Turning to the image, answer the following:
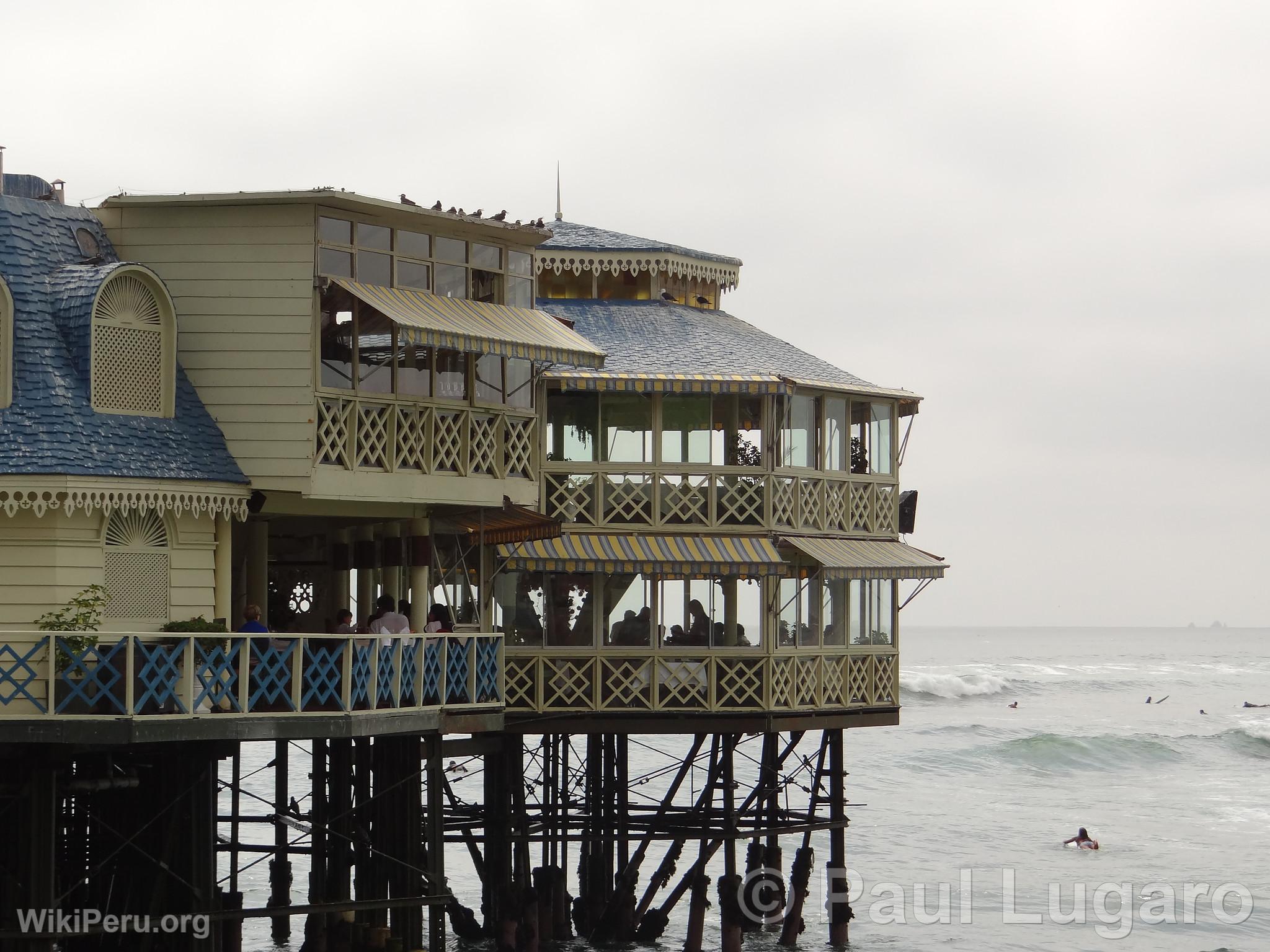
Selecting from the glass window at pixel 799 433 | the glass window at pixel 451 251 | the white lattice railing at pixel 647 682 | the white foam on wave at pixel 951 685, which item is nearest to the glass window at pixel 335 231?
the glass window at pixel 451 251

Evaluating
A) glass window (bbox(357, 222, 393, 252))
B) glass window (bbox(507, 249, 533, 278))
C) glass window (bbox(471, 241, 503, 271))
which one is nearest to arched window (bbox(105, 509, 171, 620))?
glass window (bbox(357, 222, 393, 252))

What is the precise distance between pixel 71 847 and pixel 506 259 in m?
9.51

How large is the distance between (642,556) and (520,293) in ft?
14.5

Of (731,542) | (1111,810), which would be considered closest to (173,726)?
(731,542)

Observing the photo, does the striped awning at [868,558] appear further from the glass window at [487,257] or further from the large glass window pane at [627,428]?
the glass window at [487,257]

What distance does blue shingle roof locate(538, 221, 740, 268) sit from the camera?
36.1 meters

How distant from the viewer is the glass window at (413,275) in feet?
90.1

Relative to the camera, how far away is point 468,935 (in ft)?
123

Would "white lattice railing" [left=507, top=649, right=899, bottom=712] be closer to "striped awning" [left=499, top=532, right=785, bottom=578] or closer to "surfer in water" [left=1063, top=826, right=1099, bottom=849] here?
"striped awning" [left=499, top=532, right=785, bottom=578]

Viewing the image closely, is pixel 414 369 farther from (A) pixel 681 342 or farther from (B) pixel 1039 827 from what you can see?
(B) pixel 1039 827

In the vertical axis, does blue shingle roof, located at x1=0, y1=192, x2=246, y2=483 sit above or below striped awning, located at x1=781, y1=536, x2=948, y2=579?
above

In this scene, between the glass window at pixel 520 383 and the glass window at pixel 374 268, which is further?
the glass window at pixel 520 383

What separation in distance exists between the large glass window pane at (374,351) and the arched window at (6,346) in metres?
4.11

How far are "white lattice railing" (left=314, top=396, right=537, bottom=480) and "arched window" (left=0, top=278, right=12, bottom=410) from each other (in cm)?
355
